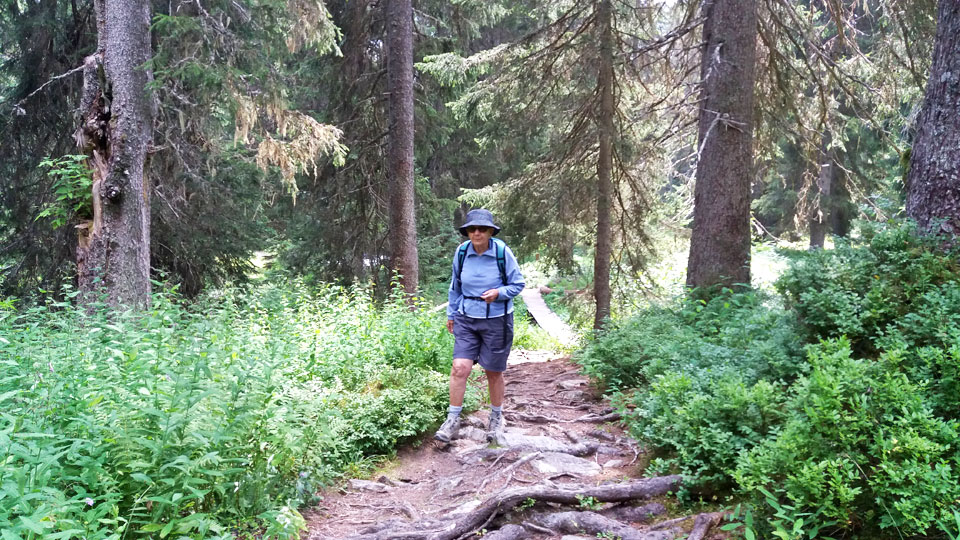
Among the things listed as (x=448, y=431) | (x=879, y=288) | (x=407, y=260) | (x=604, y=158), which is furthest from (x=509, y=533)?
(x=604, y=158)

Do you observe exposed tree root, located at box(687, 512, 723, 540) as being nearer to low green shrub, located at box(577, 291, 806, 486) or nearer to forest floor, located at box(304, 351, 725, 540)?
forest floor, located at box(304, 351, 725, 540)

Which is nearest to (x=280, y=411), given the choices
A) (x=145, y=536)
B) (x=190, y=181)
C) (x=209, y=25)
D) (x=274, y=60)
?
Answer: (x=145, y=536)

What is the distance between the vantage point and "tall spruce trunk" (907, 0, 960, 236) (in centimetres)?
457

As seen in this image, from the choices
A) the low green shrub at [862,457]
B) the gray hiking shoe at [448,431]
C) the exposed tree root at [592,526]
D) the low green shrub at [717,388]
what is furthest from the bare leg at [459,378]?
the low green shrub at [862,457]

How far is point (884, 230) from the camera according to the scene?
4570mm

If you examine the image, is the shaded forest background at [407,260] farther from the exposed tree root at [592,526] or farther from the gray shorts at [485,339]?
the gray shorts at [485,339]

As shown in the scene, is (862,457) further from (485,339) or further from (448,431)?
(448,431)

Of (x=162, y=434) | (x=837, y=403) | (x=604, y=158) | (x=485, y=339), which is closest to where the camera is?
(x=837, y=403)

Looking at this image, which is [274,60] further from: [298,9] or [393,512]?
[393,512]

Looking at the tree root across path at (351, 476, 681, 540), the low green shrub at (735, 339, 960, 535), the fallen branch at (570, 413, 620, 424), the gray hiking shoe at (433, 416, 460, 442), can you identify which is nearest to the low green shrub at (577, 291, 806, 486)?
the tree root across path at (351, 476, 681, 540)

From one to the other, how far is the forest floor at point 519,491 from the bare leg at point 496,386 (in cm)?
32

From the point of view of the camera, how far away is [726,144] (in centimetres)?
795

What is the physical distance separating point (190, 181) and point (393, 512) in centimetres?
950

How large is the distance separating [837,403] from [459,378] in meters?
3.55
